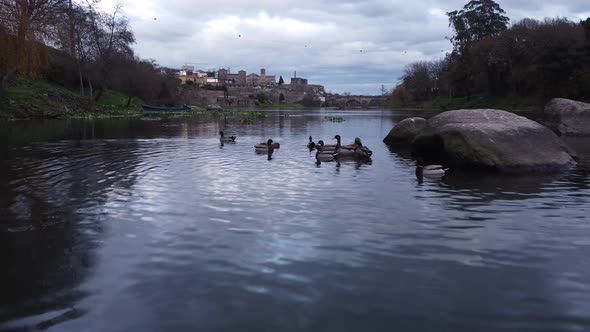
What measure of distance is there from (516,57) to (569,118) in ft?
172

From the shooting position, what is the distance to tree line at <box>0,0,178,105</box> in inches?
1271

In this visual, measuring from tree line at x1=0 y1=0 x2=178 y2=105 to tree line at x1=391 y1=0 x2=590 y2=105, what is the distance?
184 feet

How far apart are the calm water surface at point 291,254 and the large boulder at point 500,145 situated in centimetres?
146

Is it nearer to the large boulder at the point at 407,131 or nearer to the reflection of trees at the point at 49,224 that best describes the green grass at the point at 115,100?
the large boulder at the point at 407,131

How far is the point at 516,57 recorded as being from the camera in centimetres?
7944

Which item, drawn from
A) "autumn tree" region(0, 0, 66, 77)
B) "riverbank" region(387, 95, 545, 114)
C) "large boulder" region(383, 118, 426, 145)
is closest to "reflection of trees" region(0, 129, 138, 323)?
"large boulder" region(383, 118, 426, 145)

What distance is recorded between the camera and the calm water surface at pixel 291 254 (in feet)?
17.9

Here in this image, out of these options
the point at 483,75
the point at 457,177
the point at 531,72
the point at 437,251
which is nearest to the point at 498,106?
the point at 483,75

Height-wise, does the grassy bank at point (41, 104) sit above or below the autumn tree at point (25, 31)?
below

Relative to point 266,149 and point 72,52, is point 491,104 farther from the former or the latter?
point 266,149

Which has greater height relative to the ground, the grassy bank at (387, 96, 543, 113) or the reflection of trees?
the grassy bank at (387, 96, 543, 113)

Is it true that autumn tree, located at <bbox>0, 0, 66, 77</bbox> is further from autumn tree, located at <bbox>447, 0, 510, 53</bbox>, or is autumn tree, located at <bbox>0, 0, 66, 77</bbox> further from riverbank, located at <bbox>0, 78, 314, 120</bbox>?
autumn tree, located at <bbox>447, 0, 510, 53</bbox>

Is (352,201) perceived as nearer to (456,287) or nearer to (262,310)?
(456,287)

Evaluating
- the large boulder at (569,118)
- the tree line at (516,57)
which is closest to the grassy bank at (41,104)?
the large boulder at (569,118)
